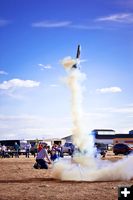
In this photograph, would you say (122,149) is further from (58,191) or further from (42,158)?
(58,191)

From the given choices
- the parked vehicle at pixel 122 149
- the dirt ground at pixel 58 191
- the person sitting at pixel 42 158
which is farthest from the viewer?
the parked vehicle at pixel 122 149

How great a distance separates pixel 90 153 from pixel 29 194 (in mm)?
10108

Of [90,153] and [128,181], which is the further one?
[90,153]

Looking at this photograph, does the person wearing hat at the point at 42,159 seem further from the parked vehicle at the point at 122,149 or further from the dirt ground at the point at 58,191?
the parked vehicle at the point at 122,149

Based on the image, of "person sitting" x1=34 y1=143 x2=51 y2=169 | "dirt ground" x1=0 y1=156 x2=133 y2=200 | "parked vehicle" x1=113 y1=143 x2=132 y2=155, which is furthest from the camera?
"parked vehicle" x1=113 y1=143 x2=132 y2=155

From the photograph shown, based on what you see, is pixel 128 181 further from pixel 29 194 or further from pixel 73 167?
pixel 29 194

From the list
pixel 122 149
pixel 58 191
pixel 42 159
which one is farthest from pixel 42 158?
pixel 122 149

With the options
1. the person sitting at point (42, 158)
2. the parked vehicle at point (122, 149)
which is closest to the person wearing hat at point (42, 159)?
the person sitting at point (42, 158)

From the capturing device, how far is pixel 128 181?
22766 mm

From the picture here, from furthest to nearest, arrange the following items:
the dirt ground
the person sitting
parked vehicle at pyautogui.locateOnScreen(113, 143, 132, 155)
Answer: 1. parked vehicle at pyautogui.locateOnScreen(113, 143, 132, 155)
2. the person sitting
3. the dirt ground

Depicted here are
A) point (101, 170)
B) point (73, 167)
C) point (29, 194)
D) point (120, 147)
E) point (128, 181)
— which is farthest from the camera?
point (120, 147)

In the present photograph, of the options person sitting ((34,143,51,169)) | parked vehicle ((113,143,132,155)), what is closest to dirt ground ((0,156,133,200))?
person sitting ((34,143,51,169))

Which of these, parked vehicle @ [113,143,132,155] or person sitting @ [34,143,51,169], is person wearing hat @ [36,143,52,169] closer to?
person sitting @ [34,143,51,169]

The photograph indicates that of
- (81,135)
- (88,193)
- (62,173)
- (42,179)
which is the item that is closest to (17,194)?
(88,193)
